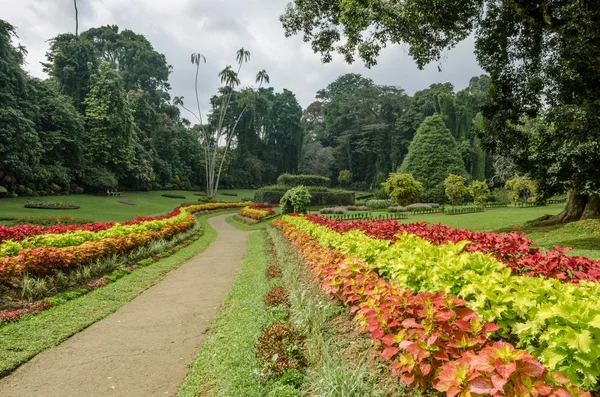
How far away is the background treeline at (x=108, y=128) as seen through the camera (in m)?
22.3

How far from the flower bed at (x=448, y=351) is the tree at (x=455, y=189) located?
105ft

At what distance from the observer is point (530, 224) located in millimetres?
14070

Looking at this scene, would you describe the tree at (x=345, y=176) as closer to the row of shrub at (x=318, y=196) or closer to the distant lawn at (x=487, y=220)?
the row of shrub at (x=318, y=196)

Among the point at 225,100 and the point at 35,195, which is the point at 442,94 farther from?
the point at 35,195

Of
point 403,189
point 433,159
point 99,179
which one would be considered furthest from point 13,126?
point 433,159

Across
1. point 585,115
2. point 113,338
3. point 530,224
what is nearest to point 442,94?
point 530,224

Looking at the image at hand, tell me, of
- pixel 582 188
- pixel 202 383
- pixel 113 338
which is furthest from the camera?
pixel 582 188

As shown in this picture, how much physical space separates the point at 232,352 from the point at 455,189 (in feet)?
106

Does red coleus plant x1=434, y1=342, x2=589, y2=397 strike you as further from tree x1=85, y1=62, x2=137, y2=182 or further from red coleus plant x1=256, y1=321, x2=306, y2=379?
tree x1=85, y1=62, x2=137, y2=182

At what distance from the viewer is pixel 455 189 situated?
32.2 m

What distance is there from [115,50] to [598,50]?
60.6m

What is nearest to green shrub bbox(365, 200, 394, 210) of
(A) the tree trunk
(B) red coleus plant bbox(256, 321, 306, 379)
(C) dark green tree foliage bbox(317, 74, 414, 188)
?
(A) the tree trunk

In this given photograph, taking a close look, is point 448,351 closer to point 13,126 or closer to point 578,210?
point 578,210

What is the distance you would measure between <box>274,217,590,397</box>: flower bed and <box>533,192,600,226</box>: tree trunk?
1414cm
